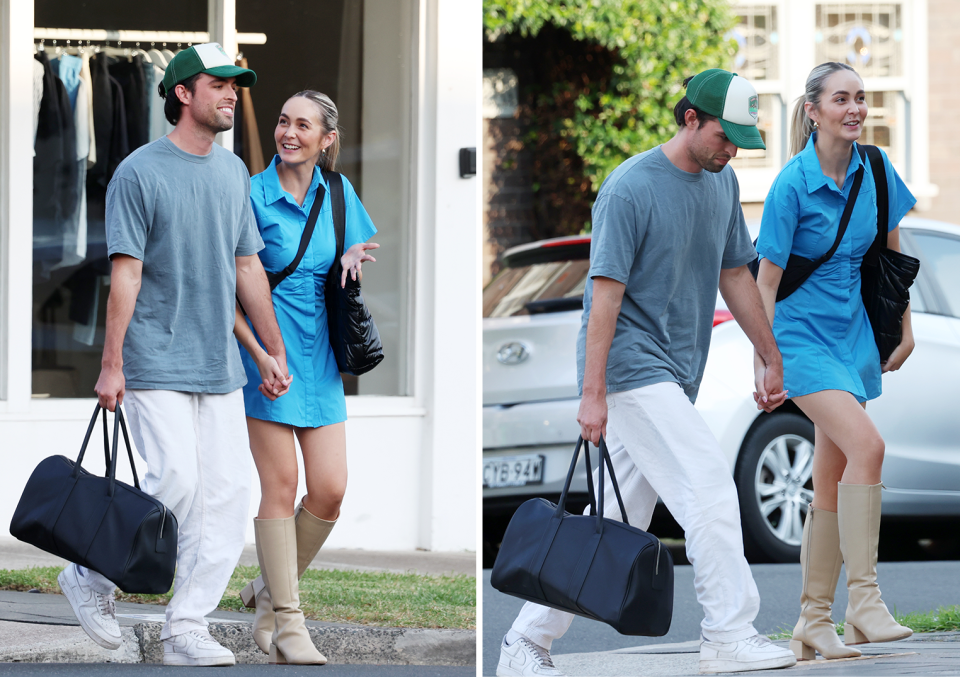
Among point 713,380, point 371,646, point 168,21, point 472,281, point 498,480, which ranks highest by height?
point 168,21

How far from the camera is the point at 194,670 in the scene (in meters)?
4.67

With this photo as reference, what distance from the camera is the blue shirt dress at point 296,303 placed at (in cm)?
474

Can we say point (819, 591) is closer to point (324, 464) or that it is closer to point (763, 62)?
point (324, 464)

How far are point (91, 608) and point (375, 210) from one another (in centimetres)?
395

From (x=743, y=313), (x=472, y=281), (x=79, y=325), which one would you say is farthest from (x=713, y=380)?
(x=79, y=325)

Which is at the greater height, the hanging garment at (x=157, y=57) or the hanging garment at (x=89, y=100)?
the hanging garment at (x=157, y=57)

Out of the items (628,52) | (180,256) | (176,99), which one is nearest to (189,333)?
(180,256)

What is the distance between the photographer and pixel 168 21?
757 centimetres

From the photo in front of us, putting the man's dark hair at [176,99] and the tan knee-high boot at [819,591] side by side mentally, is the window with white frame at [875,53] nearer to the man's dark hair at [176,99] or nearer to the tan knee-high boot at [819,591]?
the tan knee-high boot at [819,591]

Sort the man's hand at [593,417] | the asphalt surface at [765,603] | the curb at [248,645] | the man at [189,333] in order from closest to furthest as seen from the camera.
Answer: the man's hand at [593,417], the man at [189,333], the curb at [248,645], the asphalt surface at [765,603]

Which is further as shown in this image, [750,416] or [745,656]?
[750,416]

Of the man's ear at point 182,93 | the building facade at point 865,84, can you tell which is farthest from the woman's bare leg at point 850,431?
the building facade at point 865,84

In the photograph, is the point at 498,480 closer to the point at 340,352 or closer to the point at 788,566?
the point at 788,566

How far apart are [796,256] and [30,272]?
14.7 feet
